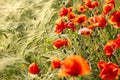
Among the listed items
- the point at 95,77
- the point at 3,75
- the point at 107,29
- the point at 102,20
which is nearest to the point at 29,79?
the point at 3,75

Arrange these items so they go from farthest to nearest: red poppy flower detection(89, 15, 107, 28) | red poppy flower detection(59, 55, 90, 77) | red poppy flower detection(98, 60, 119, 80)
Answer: red poppy flower detection(89, 15, 107, 28), red poppy flower detection(98, 60, 119, 80), red poppy flower detection(59, 55, 90, 77)

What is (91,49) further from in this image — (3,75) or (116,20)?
(3,75)

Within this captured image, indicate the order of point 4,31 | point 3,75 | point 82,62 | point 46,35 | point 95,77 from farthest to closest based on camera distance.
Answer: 1. point 4,31
2. point 46,35
3. point 3,75
4. point 95,77
5. point 82,62

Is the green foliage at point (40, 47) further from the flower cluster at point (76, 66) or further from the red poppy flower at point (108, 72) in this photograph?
the flower cluster at point (76, 66)

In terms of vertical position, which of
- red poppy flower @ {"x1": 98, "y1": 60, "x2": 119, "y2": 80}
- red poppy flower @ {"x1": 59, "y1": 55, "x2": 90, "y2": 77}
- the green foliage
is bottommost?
red poppy flower @ {"x1": 98, "y1": 60, "x2": 119, "y2": 80}

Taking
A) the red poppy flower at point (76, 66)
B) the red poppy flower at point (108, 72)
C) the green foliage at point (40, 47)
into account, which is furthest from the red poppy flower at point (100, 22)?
the red poppy flower at point (76, 66)

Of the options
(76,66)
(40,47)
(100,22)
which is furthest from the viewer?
(40,47)

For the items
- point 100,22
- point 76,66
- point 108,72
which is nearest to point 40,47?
point 100,22

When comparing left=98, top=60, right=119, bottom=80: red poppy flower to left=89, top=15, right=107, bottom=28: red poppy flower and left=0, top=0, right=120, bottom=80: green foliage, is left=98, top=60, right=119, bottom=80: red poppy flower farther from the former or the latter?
left=89, top=15, right=107, bottom=28: red poppy flower

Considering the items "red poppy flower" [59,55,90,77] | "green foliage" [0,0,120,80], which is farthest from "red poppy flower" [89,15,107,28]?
"red poppy flower" [59,55,90,77]

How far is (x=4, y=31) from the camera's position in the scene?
2061 mm

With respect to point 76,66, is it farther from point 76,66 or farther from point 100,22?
point 100,22

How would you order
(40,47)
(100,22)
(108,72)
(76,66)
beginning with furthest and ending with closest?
(40,47) → (100,22) → (108,72) → (76,66)

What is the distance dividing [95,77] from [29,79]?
0.30 metres
